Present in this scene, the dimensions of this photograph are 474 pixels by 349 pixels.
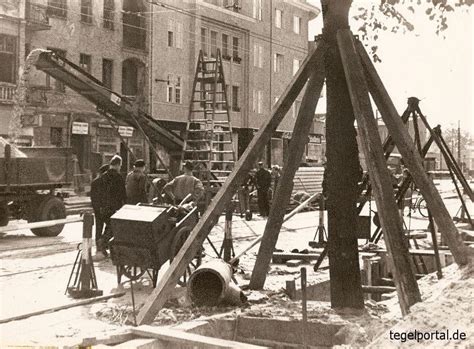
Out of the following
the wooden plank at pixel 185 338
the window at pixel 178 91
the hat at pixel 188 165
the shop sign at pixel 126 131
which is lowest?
the wooden plank at pixel 185 338

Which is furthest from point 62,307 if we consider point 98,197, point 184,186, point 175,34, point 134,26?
point 175,34

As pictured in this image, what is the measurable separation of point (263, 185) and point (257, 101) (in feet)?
90.0

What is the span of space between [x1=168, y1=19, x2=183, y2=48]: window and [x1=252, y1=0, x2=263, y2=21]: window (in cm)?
916

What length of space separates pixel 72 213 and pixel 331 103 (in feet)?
54.4

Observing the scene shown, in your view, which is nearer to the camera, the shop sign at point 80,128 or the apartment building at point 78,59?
the apartment building at point 78,59

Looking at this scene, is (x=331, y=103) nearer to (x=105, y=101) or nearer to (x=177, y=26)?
(x=105, y=101)

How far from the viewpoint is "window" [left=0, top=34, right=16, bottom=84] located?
30391mm

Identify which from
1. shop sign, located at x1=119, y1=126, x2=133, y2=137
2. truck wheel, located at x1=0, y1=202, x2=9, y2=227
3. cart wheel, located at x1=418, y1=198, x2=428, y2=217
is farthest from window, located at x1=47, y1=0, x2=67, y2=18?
truck wheel, located at x1=0, y1=202, x2=9, y2=227

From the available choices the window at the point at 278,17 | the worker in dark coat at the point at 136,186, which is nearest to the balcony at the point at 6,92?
the worker in dark coat at the point at 136,186

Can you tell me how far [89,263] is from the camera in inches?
369

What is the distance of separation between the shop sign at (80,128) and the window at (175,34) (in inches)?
365

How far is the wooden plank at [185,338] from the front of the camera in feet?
18.8

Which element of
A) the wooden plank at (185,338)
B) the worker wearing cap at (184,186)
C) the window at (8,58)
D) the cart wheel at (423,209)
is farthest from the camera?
the window at (8,58)

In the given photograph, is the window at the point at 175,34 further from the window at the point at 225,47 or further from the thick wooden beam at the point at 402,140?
the thick wooden beam at the point at 402,140
